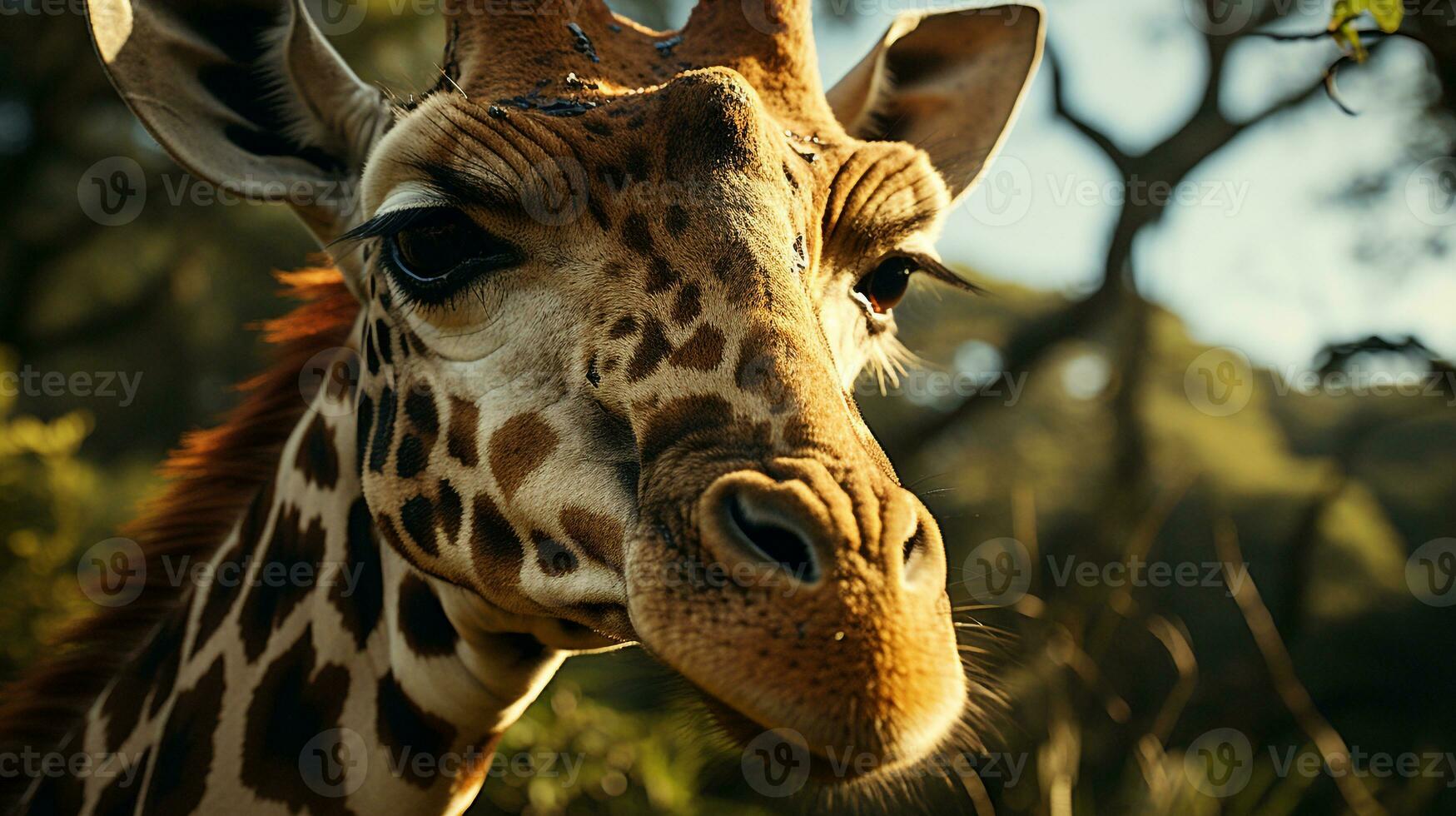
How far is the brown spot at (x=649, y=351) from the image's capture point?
2.09 meters

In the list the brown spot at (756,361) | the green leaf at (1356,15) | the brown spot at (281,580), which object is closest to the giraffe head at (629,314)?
the brown spot at (756,361)

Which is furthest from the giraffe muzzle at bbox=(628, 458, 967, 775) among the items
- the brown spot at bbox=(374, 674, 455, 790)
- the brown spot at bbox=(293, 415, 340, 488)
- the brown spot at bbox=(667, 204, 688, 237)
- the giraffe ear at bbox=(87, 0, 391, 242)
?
the giraffe ear at bbox=(87, 0, 391, 242)

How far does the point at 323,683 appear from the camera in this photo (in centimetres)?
278

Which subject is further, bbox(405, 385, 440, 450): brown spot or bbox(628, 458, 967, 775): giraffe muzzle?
bbox(405, 385, 440, 450): brown spot

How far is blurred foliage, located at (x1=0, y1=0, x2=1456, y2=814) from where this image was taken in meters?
7.32

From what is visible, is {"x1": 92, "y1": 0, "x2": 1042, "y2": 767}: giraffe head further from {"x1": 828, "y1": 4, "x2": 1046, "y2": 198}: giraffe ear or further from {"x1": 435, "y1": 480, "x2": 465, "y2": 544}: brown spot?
{"x1": 828, "y1": 4, "x2": 1046, "y2": 198}: giraffe ear

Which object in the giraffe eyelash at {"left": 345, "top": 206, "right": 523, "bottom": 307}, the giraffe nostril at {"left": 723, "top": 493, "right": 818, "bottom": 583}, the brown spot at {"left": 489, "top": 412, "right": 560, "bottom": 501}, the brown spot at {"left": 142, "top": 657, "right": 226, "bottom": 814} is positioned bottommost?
the brown spot at {"left": 142, "top": 657, "right": 226, "bottom": 814}

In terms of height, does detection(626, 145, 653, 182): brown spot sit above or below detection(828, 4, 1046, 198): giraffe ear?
above

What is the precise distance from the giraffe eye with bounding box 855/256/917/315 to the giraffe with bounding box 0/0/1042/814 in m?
0.01

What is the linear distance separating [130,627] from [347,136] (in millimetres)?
1599

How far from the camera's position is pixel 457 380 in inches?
95.1

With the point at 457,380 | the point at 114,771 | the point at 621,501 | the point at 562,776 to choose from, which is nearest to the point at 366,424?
the point at 457,380

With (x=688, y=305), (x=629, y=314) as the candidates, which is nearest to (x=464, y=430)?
(x=629, y=314)

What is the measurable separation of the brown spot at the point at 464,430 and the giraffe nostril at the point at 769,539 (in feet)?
2.62
